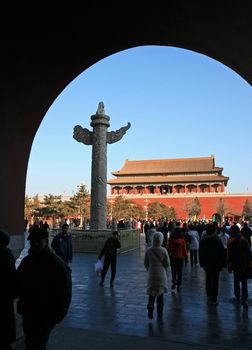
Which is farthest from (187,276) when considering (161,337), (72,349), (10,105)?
(10,105)

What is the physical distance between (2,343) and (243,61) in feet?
13.1

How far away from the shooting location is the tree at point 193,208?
53412mm

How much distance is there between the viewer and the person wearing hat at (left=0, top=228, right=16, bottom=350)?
276 cm

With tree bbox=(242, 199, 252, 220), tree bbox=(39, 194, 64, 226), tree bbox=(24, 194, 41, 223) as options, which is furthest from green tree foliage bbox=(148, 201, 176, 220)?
tree bbox=(24, 194, 41, 223)

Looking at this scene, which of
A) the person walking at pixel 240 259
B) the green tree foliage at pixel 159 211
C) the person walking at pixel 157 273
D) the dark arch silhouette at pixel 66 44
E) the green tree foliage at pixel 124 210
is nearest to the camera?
the dark arch silhouette at pixel 66 44

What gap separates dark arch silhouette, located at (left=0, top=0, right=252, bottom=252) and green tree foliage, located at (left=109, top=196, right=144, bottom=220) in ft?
139

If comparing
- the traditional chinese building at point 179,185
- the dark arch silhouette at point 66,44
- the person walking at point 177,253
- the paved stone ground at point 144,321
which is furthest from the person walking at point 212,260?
the traditional chinese building at point 179,185

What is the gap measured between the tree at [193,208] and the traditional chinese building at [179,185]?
69 centimetres

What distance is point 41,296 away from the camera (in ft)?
9.32

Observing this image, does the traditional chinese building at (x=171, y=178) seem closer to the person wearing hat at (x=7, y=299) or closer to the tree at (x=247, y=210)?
the tree at (x=247, y=210)

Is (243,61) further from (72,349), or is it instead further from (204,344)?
(72,349)

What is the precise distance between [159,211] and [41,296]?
49405 mm

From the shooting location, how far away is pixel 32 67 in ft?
15.0

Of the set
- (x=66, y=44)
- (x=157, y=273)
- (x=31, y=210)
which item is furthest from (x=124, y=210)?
(x=66, y=44)
